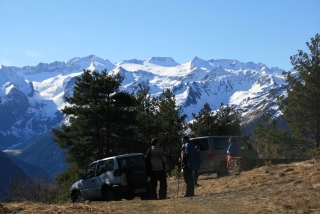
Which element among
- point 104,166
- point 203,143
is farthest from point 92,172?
point 203,143

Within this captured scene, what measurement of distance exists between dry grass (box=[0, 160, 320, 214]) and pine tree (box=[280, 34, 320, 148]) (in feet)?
66.6

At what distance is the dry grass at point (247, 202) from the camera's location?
835 centimetres

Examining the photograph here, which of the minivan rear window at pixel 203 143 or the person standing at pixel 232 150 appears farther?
the minivan rear window at pixel 203 143

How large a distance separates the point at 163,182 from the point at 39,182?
9.57 meters

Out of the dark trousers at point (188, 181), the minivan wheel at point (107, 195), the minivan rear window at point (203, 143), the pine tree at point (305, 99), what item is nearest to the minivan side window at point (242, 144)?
the minivan rear window at point (203, 143)

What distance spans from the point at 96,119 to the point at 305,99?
53.2 ft

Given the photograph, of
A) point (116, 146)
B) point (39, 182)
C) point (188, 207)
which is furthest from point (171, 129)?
point (188, 207)

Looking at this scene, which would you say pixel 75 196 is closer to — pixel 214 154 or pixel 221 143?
pixel 214 154

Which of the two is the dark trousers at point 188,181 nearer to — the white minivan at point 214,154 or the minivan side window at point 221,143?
the white minivan at point 214,154

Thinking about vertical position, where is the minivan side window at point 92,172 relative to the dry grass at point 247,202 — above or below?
above

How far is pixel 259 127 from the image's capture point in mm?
59125

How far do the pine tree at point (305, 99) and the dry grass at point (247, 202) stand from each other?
20.3 m

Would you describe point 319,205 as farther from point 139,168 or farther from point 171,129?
point 171,129

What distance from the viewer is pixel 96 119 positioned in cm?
3303
